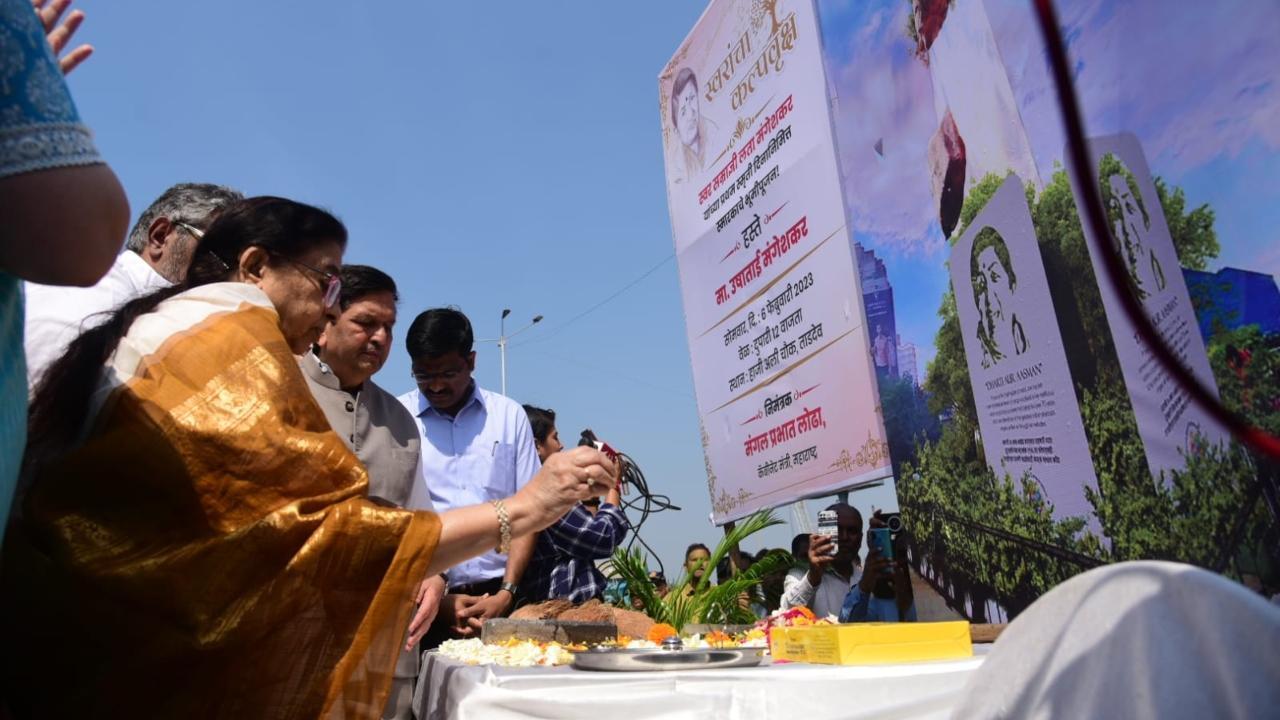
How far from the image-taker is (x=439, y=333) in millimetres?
3693

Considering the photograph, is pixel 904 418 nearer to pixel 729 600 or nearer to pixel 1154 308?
pixel 1154 308

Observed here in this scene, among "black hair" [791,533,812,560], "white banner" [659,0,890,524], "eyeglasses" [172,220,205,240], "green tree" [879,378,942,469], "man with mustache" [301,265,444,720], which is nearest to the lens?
"eyeglasses" [172,220,205,240]

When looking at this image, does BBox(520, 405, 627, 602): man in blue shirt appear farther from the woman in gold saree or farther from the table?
the woman in gold saree

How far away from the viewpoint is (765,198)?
3.70 meters

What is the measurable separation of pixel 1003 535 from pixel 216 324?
1981mm

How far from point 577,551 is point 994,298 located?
172cm

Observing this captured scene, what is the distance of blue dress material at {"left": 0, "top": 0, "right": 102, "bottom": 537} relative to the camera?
1.01 metres

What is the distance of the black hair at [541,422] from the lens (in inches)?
178

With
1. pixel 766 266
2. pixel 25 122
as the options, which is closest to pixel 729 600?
pixel 766 266

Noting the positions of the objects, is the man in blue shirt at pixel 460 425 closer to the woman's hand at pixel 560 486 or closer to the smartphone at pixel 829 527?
the smartphone at pixel 829 527

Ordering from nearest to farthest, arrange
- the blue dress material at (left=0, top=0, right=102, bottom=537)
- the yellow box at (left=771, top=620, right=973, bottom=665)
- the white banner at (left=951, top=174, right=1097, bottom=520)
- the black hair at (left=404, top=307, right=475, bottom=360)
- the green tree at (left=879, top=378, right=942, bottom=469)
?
the blue dress material at (left=0, top=0, right=102, bottom=537), the yellow box at (left=771, top=620, right=973, bottom=665), the white banner at (left=951, top=174, right=1097, bottom=520), the green tree at (left=879, top=378, right=942, bottom=469), the black hair at (left=404, top=307, right=475, bottom=360)

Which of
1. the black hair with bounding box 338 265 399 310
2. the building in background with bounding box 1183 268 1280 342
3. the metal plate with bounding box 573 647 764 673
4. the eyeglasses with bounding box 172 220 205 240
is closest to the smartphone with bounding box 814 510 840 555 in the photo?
the black hair with bounding box 338 265 399 310

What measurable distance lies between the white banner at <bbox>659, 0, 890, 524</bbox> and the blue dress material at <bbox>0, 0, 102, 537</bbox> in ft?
8.00

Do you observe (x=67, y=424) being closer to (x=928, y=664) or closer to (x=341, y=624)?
(x=341, y=624)
